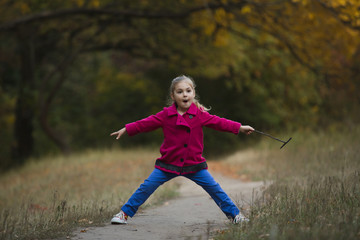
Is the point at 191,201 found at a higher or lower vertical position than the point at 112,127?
lower

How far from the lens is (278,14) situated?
1328 centimetres

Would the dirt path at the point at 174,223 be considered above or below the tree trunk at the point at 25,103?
below

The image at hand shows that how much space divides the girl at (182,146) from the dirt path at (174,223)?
25cm

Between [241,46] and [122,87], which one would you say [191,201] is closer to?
[241,46]

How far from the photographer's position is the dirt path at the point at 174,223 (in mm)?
4738

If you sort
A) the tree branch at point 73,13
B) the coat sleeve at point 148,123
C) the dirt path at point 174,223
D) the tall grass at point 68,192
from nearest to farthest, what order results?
the dirt path at point 174,223
the tall grass at point 68,192
the coat sleeve at point 148,123
the tree branch at point 73,13

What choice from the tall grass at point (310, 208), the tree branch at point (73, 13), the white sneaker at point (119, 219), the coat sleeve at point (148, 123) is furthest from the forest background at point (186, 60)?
the white sneaker at point (119, 219)

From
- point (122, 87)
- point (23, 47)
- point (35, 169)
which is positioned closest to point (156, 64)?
point (122, 87)

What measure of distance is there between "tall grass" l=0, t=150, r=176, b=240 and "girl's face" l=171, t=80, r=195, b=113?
1.59m

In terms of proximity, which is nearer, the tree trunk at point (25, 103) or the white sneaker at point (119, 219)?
the white sneaker at point (119, 219)

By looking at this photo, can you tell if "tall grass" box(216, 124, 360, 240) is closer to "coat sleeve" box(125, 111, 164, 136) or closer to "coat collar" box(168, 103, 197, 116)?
"coat collar" box(168, 103, 197, 116)

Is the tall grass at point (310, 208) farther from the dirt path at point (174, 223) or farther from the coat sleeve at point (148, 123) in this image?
the coat sleeve at point (148, 123)

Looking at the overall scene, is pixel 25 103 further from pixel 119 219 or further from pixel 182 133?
pixel 182 133

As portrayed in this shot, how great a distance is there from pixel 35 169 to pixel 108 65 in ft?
43.9
